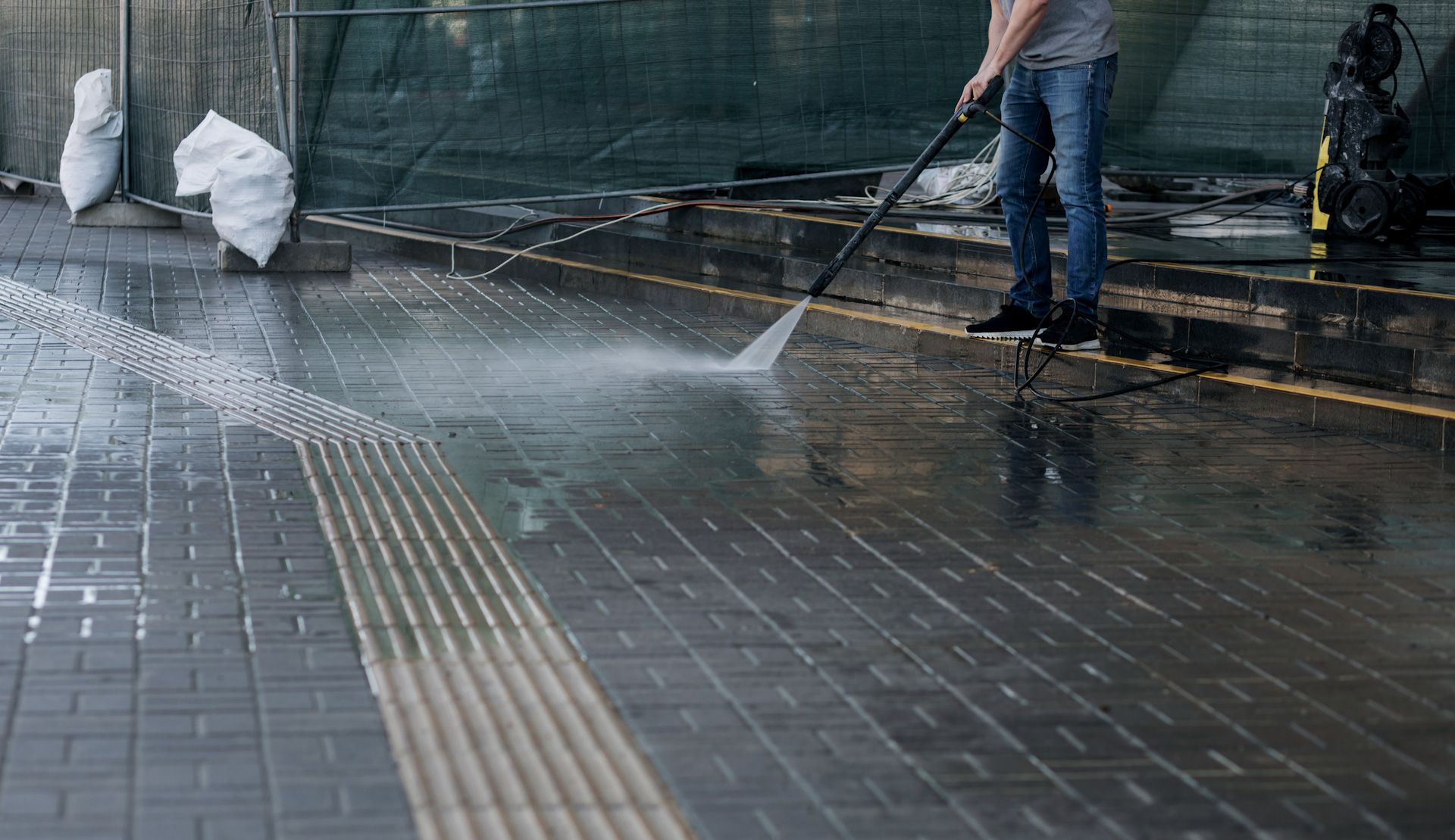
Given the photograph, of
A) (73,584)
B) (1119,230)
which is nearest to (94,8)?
(1119,230)

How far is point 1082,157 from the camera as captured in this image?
23.5ft

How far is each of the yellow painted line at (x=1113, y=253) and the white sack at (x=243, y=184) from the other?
2.28 meters

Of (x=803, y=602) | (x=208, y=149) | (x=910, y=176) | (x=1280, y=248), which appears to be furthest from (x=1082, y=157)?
(x=208, y=149)

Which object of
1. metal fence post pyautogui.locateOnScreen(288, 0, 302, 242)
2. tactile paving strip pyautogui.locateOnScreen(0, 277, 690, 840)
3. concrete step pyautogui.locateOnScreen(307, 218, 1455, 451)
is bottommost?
tactile paving strip pyautogui.locateOnScreen(0, 277, 690, 840)

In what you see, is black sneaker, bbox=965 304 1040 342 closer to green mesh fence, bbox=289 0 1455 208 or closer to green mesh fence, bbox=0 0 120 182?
green mesh fence, bbox=289 0 1455 208

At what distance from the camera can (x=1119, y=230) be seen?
9.74 metres

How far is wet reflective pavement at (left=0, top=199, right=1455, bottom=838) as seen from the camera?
304 cm

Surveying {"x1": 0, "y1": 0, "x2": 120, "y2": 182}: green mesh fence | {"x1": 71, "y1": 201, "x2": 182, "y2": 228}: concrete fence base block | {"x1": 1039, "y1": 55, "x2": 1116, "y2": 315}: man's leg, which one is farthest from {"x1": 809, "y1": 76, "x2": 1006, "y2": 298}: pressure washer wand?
{"x1": 0, "y1": 0, "x2": 120, "y2": 182}: green mesh fence

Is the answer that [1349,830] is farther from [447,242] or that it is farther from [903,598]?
[447,242]

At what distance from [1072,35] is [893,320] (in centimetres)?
175

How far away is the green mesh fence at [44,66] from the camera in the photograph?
511 inches

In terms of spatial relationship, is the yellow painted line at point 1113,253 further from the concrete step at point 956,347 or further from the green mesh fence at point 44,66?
the green mesh fence at point 44,66

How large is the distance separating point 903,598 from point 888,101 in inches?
280

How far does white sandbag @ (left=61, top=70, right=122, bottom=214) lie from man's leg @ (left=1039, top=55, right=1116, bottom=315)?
7.70 m
